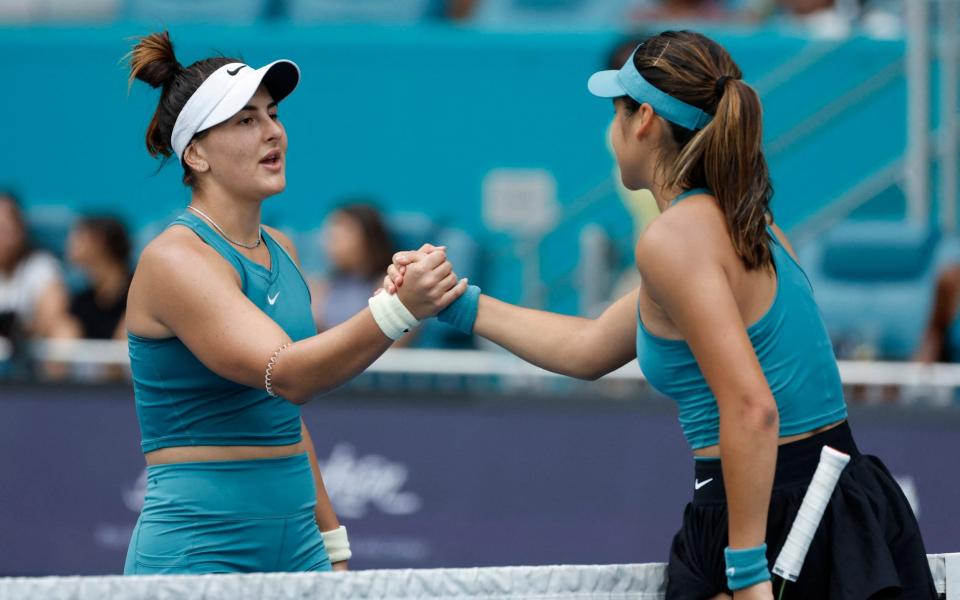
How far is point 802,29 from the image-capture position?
29.8 feet

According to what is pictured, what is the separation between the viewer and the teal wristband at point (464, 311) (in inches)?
135

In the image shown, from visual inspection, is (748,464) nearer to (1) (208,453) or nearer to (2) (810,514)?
(2) (810,514)

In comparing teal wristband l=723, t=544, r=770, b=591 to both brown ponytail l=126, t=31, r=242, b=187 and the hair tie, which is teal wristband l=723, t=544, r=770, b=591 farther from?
brown ponytail l=126, t=31, r=242, b=187

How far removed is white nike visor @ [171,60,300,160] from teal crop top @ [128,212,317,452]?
0.18 m

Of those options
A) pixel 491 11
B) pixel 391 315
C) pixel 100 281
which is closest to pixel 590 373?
pixel 391 315

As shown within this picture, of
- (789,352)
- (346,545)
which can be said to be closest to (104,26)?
(346,545)

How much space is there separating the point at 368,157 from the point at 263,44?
939 mm

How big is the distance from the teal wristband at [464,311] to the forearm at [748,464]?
901 mm

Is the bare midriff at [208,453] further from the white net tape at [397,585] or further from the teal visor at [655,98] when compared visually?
the teal visor at [655,98]

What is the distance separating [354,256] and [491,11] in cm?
263

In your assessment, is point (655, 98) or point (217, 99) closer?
point (655, 98)

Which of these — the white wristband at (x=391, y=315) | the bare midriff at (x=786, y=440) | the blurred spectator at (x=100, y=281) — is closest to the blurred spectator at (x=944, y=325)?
the blurred spectator at (x=100, y=281)

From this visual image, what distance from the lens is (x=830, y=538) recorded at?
276 centimetres

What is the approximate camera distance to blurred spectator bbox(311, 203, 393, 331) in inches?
303
